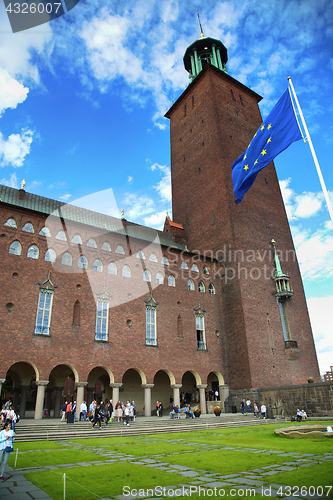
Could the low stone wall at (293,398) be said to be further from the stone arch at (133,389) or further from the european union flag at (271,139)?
the european union flag at (271,139)

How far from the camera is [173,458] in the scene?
975cm

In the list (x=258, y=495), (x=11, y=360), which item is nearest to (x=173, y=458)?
(x=258, y=495)

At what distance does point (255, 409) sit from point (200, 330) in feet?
26.5

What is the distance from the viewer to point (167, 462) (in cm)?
915

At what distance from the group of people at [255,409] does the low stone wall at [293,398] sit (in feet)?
1.70

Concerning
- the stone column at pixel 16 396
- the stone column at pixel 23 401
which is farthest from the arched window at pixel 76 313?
the stone column at pixel 16 396

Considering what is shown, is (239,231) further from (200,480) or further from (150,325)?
(200,480)

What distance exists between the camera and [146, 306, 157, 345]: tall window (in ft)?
A: 90.9

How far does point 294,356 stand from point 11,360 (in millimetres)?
22867

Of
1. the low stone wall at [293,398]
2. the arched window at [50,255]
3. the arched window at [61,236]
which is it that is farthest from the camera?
the arched window at [61,236]

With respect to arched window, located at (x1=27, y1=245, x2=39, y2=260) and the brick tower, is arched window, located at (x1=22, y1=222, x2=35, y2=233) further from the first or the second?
the brick tower

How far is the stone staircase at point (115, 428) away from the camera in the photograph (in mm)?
16406

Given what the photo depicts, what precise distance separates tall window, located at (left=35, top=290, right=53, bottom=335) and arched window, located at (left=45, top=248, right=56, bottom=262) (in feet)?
7.36

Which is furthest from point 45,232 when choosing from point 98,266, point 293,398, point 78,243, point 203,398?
point 293,398
